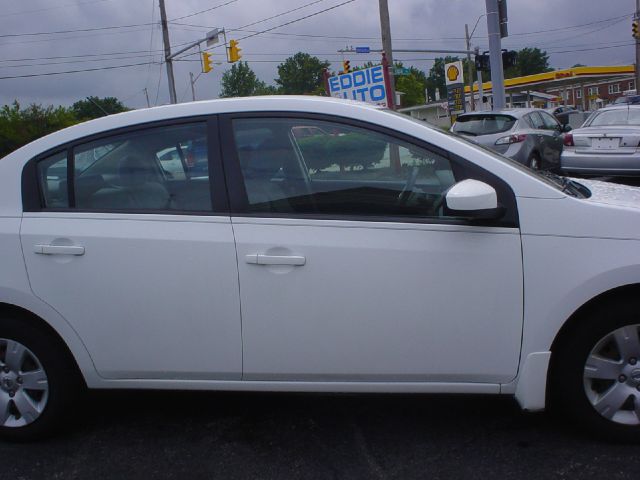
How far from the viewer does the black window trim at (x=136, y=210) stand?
305cm

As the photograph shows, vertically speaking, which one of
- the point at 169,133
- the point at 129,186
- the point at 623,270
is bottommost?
the point at 623,270

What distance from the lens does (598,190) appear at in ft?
11.4

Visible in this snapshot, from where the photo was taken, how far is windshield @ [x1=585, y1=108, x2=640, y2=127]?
11484 millimetres

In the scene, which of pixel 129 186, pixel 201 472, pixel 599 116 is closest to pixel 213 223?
pixel 129 186

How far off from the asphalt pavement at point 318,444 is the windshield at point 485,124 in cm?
1017

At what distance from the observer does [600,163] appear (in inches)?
438

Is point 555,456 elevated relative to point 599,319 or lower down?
lower down

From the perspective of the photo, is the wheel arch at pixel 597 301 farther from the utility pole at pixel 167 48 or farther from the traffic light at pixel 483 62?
the utility pole at pixel 167 48

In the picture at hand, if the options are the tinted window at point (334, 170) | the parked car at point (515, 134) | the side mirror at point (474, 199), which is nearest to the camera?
the side mirror at point (474, 199)

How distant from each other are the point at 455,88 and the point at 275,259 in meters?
34.5

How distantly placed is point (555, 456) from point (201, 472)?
159 cm

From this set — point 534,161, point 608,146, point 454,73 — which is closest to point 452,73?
point 454,73

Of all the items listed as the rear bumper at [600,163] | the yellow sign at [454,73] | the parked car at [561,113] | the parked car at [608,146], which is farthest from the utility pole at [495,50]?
the yellow sign at [454,73]

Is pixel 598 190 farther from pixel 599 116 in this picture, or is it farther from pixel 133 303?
pixel 599 116
